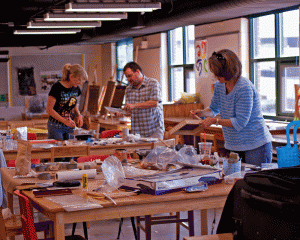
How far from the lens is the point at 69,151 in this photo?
521 cm

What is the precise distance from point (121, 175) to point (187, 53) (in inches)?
303

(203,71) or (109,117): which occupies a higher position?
(203,71)

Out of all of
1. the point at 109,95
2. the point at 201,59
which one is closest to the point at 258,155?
the point at 201,59

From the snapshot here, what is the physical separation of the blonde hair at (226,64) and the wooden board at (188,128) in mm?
461

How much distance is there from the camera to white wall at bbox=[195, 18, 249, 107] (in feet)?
27.2

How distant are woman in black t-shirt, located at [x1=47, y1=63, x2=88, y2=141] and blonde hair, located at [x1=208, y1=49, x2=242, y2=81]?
2.39 m

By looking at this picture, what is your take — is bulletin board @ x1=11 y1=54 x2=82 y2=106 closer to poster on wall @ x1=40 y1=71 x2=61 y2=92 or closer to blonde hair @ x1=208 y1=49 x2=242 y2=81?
poster on wall @ x1=40 y1=71 x2=61 y2=92

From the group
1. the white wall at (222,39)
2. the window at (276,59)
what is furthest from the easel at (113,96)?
the window at (276,59)

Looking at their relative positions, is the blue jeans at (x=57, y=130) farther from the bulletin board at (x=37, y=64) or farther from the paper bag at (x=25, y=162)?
the bulletin board at (x=37, y=64)

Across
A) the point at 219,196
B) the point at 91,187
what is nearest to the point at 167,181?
the point at 219,196

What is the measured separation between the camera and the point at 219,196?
291cm

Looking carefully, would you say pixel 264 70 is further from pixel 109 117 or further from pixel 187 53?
pixel 109 117

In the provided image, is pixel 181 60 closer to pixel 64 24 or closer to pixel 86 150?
pixel 64 24

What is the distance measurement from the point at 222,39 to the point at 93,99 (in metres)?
4.76
